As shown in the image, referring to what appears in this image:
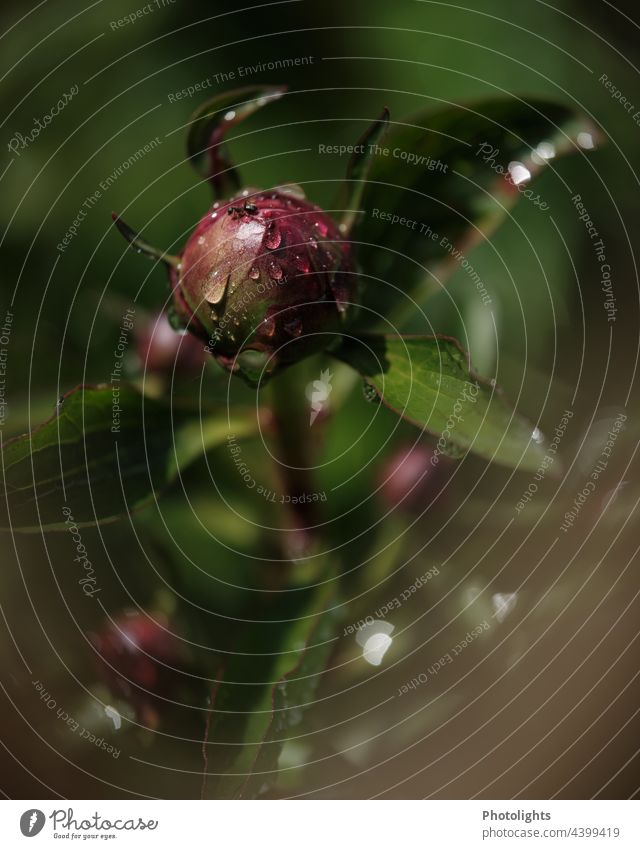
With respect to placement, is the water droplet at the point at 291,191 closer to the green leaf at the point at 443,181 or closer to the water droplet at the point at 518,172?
the green leaf at the point at 443,181

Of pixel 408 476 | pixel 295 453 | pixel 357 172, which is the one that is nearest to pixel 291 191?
pixel 357 172

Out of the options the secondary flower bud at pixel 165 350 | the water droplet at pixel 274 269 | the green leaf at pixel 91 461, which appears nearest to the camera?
the water droplet at pixel 274 269

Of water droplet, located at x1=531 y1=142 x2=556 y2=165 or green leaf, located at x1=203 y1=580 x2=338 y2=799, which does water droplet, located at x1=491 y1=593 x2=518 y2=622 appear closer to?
green leaf, located at x1=203 y1=580 x2=338 y2=799

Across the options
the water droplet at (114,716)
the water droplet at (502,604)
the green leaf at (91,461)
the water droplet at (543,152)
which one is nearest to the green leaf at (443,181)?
the water droplet at (543,152)

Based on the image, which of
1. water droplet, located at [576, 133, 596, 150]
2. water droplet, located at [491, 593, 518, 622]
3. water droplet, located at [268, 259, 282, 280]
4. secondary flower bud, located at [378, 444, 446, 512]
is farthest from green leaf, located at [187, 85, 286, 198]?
water droplet, located at [491, 593, 518, 622]

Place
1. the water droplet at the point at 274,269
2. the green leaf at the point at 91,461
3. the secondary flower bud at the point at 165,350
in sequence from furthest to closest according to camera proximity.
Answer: the secondary flower bud at the point at 165,350 → the green leaf at the point at 91,461 → the water droplet at the point at 274,269
